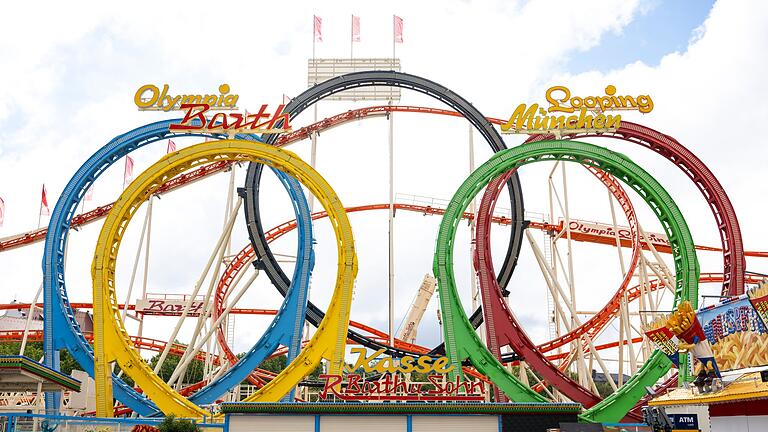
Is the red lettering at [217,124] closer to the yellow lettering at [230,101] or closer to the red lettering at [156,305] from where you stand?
the yellow lettering at [230,101]

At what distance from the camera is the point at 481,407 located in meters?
16.5

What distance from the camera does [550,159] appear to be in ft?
73.5

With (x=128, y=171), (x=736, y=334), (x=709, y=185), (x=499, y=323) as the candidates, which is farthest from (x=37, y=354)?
(x=736, y=334)

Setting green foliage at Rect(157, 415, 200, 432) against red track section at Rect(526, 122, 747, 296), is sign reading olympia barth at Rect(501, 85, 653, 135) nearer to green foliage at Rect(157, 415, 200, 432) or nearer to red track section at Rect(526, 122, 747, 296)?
red track section at Rect(526, 122, 747, 296)

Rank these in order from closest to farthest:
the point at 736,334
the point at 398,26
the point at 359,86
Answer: the point at 736,334 < the point at 359,86 < the point at 398,26

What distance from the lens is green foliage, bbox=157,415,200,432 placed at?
16.3 metres

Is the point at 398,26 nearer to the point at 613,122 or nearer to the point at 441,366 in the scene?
the point at 613,122

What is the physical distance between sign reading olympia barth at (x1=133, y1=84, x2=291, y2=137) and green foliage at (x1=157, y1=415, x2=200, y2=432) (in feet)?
29.3

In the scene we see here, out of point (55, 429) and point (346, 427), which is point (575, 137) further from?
point (55, 429)

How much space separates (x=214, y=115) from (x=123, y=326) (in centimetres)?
680

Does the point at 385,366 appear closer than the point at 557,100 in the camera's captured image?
Yes

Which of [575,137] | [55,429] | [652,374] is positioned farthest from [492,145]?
[55,429]

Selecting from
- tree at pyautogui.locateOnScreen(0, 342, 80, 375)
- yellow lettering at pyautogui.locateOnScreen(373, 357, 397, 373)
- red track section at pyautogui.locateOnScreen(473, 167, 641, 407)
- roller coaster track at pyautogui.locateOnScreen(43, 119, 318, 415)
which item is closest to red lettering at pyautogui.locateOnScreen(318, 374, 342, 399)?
yellow lettering at pyautogui.locateOnScreen(373, 357, 397, 373)

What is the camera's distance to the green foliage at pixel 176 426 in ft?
53.4
